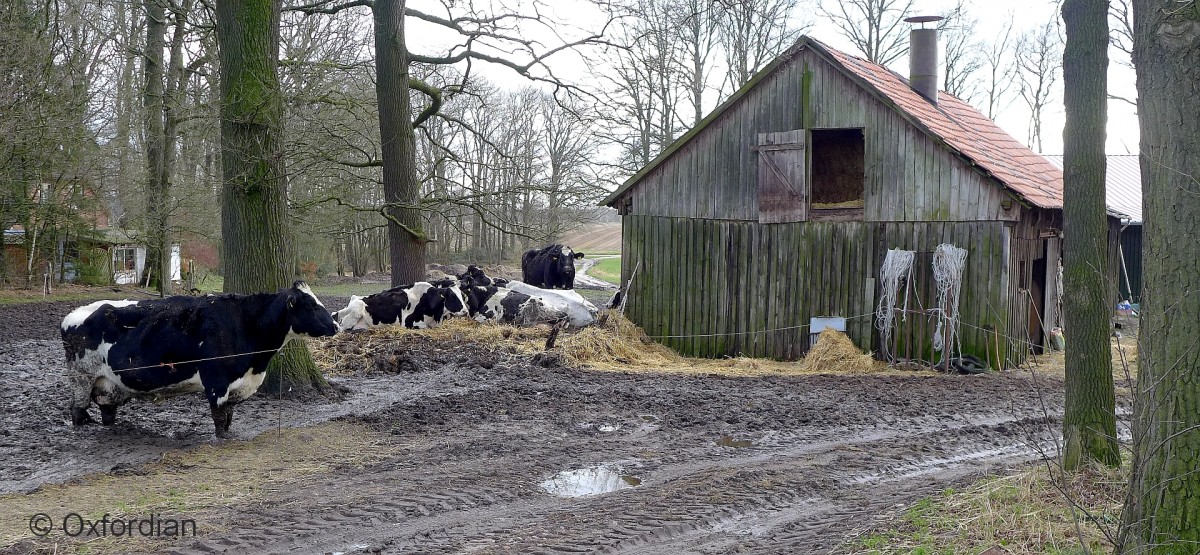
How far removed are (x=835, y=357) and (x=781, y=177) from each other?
10.3 ft

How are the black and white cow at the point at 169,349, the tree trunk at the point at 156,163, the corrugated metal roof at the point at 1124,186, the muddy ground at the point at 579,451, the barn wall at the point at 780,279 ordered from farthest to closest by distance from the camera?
the corrugated metal roof at the point at 1124,186, the tree trunk at the point at 156,163, the barn wall at the point at 780,279, the black and white cow at the point at 169,349, the muddy ground at the point at 579,451

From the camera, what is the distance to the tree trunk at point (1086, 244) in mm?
6441

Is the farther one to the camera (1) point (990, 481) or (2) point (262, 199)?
(2) point (262, 199)

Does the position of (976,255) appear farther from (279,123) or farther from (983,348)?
(279,123)

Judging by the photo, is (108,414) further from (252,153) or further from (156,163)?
(156,163)

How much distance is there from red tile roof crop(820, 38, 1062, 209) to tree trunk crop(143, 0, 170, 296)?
19.5m

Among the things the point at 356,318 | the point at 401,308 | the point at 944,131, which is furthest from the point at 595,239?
the point at 944,131

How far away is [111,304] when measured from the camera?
8.96 meters

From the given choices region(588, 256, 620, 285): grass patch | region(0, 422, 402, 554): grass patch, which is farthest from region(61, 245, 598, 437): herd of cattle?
region(588, 256, 620, 285): grass patch

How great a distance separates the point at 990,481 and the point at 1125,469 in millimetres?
880

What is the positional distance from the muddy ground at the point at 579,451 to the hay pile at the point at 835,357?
95 cm

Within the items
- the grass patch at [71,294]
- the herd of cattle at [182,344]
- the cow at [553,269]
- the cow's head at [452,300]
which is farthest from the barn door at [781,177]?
the grass patch at [71,294]

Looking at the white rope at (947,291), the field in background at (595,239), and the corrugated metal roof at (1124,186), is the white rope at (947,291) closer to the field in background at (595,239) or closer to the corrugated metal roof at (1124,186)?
the corrugated metal roof at (1124,186)

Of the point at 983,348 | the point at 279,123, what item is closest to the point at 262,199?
the point at 279,123
